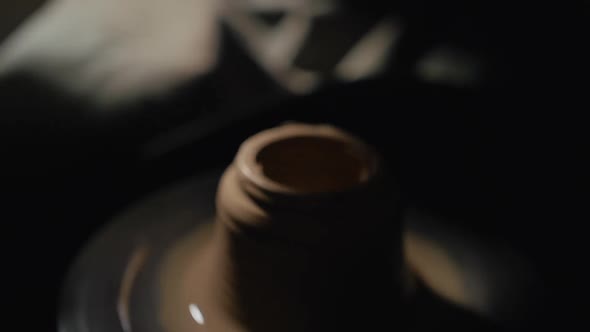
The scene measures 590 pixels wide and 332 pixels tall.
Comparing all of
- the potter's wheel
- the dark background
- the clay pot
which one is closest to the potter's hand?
the dark background

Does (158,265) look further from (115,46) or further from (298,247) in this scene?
(115,46)

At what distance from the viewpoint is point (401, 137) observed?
81cm

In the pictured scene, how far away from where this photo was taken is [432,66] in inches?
34.2

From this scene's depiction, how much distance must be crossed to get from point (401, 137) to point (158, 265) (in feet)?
1.10

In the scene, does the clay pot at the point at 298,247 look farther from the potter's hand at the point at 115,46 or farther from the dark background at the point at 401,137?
the potter's hand at the point at 115,46

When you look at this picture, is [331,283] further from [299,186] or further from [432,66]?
[432,66]

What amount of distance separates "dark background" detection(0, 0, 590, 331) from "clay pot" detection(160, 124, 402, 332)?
14cm

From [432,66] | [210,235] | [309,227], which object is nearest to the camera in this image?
[309,227]

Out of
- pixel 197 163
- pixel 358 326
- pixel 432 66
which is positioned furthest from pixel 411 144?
pixel 358 326

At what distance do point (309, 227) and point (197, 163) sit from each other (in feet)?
1.01

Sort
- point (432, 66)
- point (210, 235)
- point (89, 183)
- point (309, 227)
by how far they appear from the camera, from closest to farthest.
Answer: point (309, 227)
point (210, 235)
point (89, 183)
point (432, 66)

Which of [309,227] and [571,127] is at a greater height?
[309,227]

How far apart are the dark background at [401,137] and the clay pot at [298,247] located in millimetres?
141

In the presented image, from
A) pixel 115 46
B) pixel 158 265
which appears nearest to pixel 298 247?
pixel 158 265
